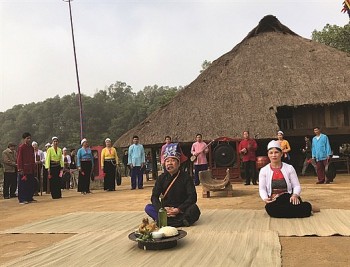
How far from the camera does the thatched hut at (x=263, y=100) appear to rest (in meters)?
13.1

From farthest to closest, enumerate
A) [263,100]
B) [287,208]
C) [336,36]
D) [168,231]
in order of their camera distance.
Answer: [336,36]
[263,100]
[287,208]
[168,231]

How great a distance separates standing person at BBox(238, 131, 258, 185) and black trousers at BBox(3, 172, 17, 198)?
6.51m

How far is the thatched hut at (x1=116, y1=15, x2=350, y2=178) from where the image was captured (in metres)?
13.1

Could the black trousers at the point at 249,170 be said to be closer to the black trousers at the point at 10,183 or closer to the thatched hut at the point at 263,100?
the thatched hut at the point at 263,100

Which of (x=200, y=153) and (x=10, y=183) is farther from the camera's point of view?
(x=10, y=183)

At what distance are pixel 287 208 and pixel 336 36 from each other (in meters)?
22.2

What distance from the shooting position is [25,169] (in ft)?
29.3

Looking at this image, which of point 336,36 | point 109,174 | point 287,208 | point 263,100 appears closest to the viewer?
point 287,208

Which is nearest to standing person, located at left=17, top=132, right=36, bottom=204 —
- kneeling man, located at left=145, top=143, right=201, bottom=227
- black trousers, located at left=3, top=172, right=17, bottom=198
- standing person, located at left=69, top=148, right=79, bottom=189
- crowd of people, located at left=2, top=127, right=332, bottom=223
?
crowd of people, located at left=2, top=127, right=332, bottom=223

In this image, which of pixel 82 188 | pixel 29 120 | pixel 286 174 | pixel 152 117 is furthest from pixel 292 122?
pixel 29 120

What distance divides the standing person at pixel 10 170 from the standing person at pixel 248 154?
6.35 m

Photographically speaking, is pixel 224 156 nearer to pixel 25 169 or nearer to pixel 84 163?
pixel 84 163

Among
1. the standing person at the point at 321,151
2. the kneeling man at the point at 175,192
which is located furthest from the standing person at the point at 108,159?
the kneeling man at the point at 175,192

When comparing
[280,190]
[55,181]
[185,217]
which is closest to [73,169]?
[55,181]
